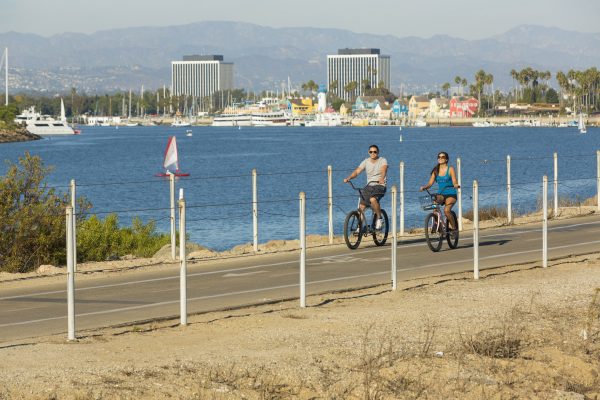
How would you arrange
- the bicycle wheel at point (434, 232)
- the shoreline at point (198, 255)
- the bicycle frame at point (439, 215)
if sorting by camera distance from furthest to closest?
the bicycle wheel at point (434, 232)
the bicycle frame at point (439, 215)
the shoreline at point (198, 255)

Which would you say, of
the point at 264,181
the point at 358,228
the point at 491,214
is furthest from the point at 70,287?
the point at 264,181

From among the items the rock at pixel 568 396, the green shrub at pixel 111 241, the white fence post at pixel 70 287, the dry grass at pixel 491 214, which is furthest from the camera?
the dry grass at pixel 491 214

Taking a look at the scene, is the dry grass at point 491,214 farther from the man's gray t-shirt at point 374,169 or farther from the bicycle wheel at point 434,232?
the man's gray t-shirt at point 374,169

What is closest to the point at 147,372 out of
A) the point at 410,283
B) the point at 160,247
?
the point at 410,283

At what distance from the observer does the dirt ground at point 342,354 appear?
11672 millimetres

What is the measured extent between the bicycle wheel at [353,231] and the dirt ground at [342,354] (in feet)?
21.8

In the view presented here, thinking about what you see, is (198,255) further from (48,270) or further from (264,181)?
(264,181)

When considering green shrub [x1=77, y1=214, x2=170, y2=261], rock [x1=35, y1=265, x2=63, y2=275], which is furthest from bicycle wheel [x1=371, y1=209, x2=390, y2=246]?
rock [x1=35, y1=265, x2=63, y2=275]

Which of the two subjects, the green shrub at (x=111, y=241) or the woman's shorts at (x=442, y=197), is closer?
the woman's shorts at (x=442, y=197)

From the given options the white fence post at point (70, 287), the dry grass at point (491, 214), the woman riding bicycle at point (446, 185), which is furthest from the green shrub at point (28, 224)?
the dry grass at point (491, 214)

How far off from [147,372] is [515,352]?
13.4 ft

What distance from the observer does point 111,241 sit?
27172 mm

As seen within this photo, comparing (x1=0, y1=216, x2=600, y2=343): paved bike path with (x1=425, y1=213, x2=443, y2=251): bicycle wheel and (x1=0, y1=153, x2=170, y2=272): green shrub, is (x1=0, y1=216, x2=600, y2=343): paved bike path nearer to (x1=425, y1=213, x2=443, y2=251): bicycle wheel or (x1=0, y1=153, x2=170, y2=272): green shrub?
(x1=425, y1=213, x2=443, y2=251): bicycle wheel

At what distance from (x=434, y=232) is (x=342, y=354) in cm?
1100
